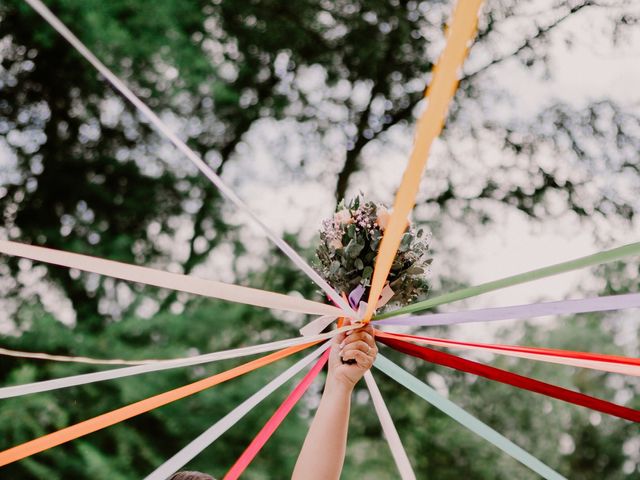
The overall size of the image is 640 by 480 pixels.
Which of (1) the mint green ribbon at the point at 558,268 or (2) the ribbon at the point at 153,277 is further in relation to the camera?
(2) the ribbon at the point at 153,277

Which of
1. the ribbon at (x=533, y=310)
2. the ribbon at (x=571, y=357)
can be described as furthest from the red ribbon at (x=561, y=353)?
the ribbon at (x=533, y=310)

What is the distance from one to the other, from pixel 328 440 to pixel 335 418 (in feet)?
0.22

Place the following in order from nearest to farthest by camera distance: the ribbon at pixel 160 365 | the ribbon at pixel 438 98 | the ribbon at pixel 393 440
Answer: the ribbon at pixel 438 98 < the ribbon at pixel 160 365 < the ribbon at pixel 393 440

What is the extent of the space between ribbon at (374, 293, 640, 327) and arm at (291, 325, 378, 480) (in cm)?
16

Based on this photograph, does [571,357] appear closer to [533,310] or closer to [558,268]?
[533,310]

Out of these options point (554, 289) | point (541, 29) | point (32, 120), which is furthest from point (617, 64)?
point (32, 120)

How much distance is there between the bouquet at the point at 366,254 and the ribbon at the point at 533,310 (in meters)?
0.16

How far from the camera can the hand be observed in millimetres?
2172

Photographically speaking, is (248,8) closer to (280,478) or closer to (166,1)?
(166,1)

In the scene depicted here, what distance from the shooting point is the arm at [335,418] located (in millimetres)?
2164

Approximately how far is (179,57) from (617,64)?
4.62 meters

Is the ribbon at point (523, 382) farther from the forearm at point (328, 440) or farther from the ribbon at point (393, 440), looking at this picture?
the forearm at point (328, 440)

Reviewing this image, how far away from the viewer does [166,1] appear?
7.18 m

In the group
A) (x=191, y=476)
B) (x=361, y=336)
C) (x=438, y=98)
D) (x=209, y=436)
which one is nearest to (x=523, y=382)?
(x=361, y=336)
